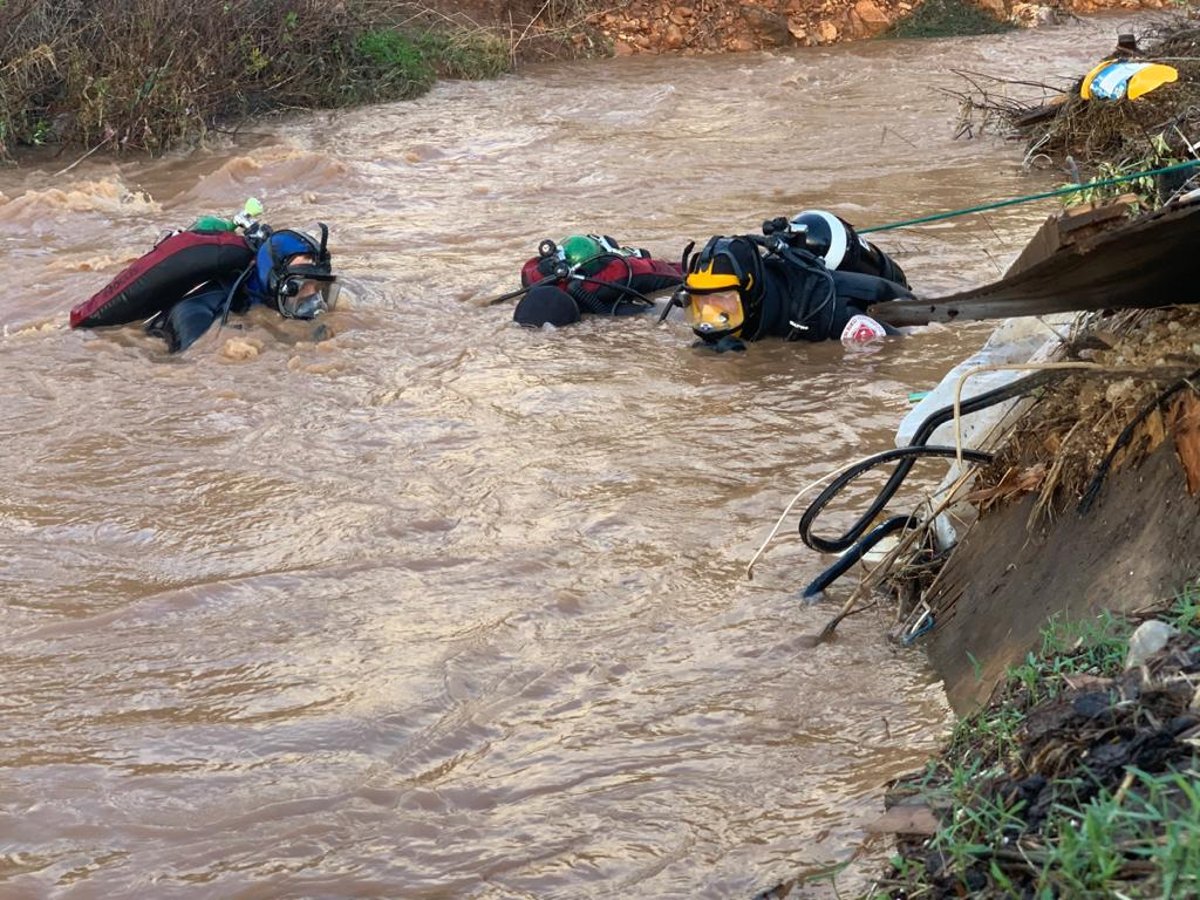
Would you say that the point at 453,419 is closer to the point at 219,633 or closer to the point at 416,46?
the point at 219,633

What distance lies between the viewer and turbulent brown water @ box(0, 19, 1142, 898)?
2.99m

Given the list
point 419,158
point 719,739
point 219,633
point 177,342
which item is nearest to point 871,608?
point 719,739

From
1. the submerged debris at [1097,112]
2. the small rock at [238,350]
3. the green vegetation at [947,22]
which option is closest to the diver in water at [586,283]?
the small rock at [238,350]

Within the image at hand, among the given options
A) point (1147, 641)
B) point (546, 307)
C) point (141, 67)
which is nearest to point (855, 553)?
point (1147, 641)

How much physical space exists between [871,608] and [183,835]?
5.98ft

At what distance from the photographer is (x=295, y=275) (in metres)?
7.04

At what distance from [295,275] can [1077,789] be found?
5.71 m

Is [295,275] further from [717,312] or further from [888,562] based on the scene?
[888,562]

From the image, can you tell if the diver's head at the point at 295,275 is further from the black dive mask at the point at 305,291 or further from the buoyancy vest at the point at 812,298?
the buoyancy vest at the point at 812,298

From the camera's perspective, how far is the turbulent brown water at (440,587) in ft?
9.80

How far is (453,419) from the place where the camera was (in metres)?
6.01

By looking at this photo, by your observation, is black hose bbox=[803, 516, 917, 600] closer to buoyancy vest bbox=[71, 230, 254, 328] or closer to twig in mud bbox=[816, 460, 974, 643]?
twig in mud bbox=[816, 460, 974, 643]

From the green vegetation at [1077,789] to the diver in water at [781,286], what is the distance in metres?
4.24

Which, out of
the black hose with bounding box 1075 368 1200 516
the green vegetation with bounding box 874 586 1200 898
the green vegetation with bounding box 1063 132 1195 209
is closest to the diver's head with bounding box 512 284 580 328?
the green vegetation with bounding box 1063 132 1195 209
